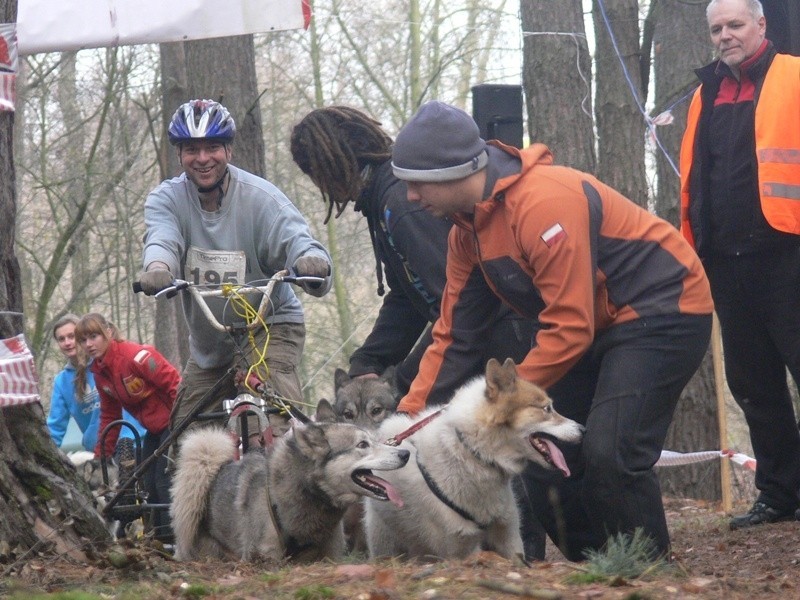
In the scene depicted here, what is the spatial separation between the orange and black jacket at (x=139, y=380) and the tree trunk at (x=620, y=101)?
416 cm

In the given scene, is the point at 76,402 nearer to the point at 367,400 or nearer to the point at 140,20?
the point at 140,20

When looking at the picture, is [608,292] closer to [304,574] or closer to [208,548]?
[304,574]

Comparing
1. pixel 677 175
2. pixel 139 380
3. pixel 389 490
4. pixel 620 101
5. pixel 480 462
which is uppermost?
pixel 620 101

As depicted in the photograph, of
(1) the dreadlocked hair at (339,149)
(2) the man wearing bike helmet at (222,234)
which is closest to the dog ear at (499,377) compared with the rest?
(2) the man wearing bike helmet at (222,234)

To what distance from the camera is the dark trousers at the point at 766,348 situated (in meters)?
6.42

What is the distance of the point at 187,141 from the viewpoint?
662 centimetres

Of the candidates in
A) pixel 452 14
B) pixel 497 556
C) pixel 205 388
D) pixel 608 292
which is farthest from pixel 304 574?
pixel 452 14

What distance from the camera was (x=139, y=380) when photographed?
30.1ft

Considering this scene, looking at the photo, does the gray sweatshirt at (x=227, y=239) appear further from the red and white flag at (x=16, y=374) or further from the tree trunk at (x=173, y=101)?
the tree trunk at (x=173, y=101)

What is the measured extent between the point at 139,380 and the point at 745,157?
4964mm

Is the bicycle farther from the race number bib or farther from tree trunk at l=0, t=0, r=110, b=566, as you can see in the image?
tree trunk at l=0, t=0, r=110, b=566

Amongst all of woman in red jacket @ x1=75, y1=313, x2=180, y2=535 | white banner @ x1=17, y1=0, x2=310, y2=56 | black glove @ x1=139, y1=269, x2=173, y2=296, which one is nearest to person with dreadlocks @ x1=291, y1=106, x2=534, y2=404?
black glove @ x1=139, y1=269, x2=173, y2=296

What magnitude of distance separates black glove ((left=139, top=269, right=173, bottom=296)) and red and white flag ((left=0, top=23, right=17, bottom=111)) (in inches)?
41.3

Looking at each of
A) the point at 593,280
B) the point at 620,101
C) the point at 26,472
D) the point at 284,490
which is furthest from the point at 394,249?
the point at 620,101
